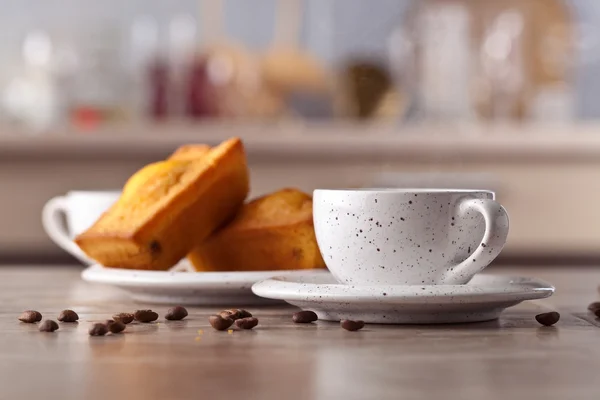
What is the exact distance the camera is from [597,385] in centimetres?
55

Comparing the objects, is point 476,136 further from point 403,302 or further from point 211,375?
point 211,375

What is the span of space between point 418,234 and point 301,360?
0.22m

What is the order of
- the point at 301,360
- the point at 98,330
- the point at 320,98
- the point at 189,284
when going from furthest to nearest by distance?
1. the point at 320,98
2. the point at 189,284
3. the point at 98,330
4. the point at 301,360

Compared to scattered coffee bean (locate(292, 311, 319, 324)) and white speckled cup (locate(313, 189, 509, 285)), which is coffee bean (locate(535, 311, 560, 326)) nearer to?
white speckled cup (locate(313, 189, 509, 285))

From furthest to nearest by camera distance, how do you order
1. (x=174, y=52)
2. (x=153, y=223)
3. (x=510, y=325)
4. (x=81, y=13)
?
(x=81, y=13), (x=174, y=52), (x=153, y=223), (x=510, y=325)

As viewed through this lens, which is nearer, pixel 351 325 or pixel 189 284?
pixel 351 325

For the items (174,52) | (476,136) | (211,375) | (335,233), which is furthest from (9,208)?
(211,375)

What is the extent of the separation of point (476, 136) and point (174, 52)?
103 centimetres

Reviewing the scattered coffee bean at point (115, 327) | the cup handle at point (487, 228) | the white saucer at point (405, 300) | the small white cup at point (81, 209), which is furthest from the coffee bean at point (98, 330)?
the small white cup at point (81, 209)

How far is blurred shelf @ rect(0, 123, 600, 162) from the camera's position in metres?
2.74

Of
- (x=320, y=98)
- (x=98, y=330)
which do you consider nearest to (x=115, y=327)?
(x=98, y=330)

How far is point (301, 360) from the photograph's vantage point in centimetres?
63

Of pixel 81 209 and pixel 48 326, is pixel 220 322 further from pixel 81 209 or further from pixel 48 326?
pixel 81 209

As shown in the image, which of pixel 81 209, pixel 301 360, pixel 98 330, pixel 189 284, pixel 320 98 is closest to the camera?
pixel 301 360
